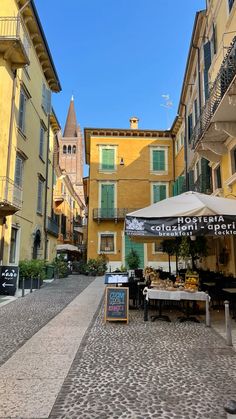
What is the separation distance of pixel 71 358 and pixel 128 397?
1.60 meters

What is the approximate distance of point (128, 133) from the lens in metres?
30.3

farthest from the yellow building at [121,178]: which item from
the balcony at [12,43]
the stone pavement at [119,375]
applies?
the stone pavement at [119,375]

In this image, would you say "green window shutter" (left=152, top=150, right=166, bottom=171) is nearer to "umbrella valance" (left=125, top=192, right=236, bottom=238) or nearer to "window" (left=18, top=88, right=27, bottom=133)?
"window" (left=18, top=88, right=27, bottom=133)

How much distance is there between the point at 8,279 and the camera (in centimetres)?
1188

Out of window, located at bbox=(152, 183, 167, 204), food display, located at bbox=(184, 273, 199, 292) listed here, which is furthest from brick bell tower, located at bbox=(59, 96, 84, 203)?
food display, located at bbox=(184, 273, 199, 292)

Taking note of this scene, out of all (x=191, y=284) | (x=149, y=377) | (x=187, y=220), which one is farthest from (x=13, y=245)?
(x=149, y=377)

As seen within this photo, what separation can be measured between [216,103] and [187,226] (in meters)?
5.21

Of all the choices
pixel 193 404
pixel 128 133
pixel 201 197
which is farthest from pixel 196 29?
pixel 193 404

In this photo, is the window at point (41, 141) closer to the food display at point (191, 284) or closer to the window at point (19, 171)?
the window at point (19, 171)

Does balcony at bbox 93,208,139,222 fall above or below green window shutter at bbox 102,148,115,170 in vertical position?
below

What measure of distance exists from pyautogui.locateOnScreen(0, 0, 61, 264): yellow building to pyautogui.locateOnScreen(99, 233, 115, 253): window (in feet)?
22.5

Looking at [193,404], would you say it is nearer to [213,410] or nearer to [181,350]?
[213,410]

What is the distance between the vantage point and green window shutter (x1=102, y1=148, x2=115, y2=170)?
97.7 feet

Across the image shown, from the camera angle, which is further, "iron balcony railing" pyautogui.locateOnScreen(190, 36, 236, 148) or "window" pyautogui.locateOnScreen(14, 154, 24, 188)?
"window" pyautogui.locateOnScreen(14, 154, 24, 188)
